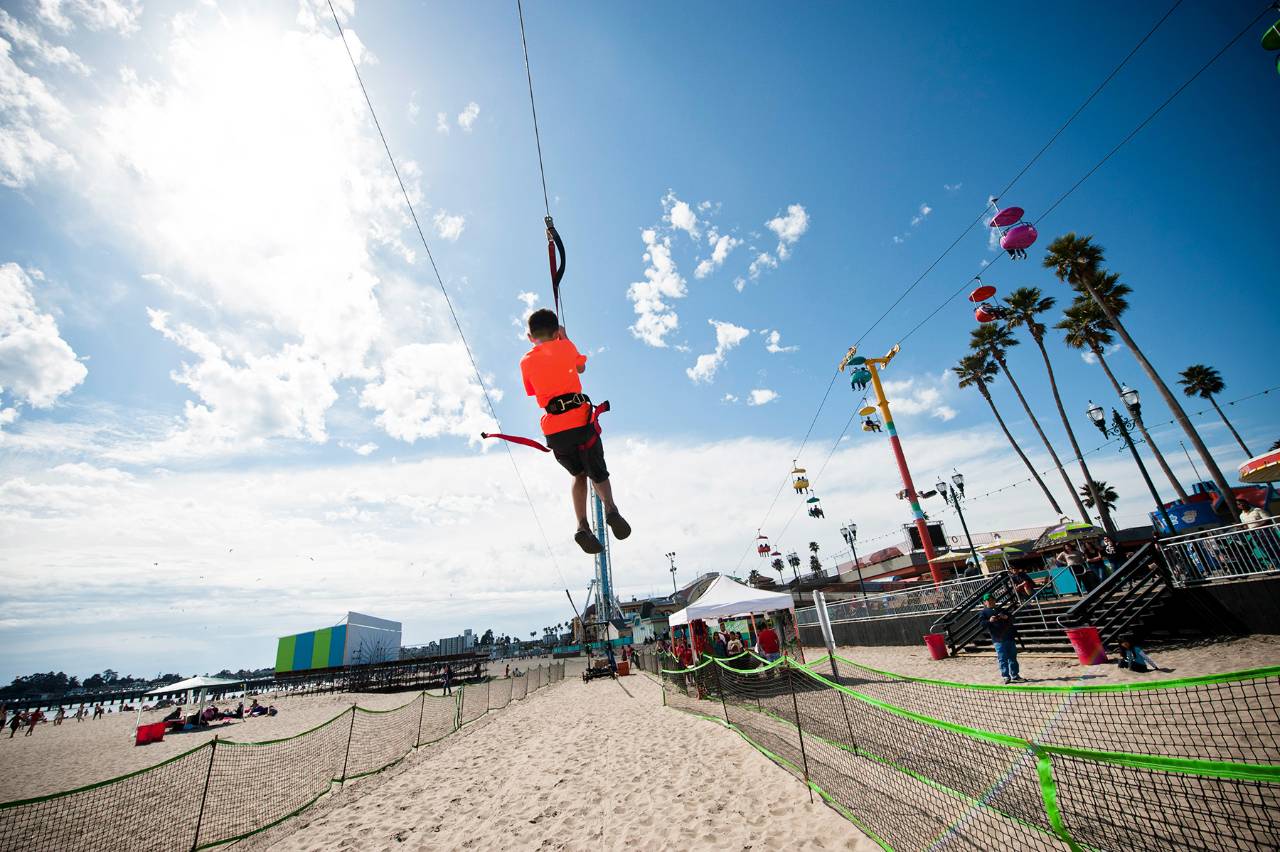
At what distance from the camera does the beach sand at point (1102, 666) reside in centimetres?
763

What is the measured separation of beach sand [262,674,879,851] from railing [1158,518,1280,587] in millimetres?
10010

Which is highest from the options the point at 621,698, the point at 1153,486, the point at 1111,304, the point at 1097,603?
the point at 1111,304

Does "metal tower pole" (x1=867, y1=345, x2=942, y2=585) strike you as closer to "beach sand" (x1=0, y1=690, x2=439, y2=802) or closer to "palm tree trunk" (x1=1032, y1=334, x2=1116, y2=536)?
"palm tree trunk" (x1=1032, y1=334, x2=1116, y2=536)

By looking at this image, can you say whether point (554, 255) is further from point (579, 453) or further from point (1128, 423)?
point (1128, 423)

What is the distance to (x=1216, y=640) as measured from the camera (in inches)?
355

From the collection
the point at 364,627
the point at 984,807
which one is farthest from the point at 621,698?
the point at 364,627

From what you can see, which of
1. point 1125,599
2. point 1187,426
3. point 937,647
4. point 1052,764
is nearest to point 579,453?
point 1052,764

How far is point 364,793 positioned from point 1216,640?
16347 millimetres

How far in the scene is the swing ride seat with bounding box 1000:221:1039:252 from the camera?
327 inches

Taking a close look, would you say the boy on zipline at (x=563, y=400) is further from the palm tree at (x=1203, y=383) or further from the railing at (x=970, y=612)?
the palm tree at (x=1203, y=383)

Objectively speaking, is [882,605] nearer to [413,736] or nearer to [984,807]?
[984,807]

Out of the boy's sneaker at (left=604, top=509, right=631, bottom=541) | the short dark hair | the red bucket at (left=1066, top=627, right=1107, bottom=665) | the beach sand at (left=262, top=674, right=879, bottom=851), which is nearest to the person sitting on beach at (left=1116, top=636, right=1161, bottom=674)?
the red bucket at (left=1066, top=627, right=1107, bottom=665)

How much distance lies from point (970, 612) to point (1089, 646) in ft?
15.4

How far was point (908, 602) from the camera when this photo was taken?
17766mm
